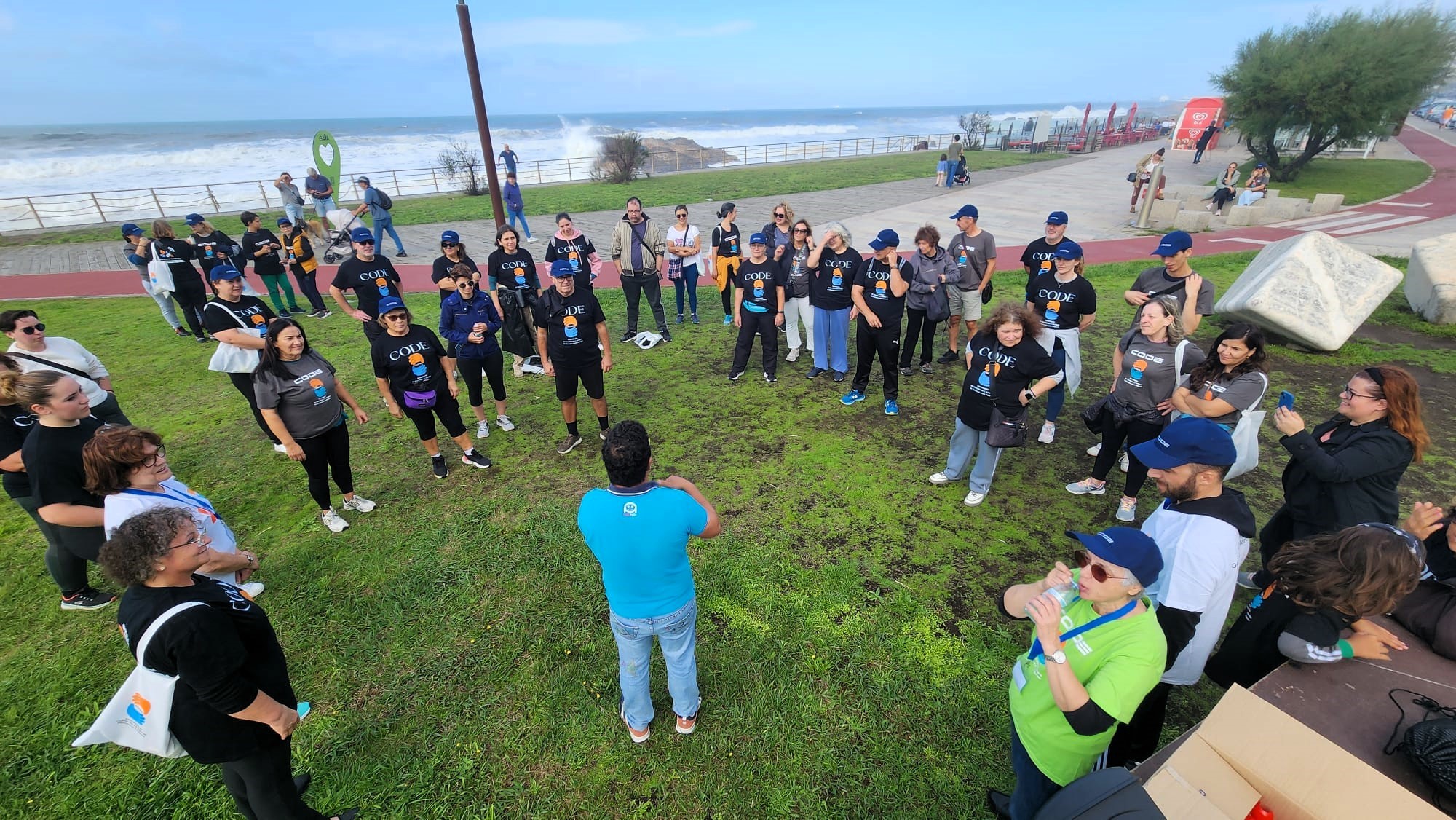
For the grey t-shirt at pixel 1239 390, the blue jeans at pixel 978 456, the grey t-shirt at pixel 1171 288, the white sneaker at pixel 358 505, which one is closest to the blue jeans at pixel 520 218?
the white sneaker at pixel 358 505

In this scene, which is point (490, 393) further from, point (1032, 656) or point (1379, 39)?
point (1379, 39)

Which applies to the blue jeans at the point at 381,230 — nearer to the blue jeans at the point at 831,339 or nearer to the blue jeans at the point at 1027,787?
the blue jeans at the point at 831,339

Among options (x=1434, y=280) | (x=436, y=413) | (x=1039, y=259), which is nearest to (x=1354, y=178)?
(x=1434, y=280)

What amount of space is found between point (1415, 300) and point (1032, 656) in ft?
38.9

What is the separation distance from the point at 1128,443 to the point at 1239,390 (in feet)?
3.29

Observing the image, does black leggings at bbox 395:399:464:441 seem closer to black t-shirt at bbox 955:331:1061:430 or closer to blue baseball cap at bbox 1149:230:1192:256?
black t-shirt at bbox 955:331:1061:430

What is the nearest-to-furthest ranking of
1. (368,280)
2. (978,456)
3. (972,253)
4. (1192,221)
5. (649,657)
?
(649,657), (978,456), (368,280), (972,253), (1192,221)

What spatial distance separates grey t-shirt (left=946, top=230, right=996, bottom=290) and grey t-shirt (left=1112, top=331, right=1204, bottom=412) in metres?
2.86

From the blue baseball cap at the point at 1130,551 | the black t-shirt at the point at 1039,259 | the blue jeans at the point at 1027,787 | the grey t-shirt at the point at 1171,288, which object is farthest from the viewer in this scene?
the black t-shirt at the point at 1039,259

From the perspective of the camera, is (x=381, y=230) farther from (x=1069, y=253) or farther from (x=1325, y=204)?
(x=1325, y=204)

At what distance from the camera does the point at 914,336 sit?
24.5ft

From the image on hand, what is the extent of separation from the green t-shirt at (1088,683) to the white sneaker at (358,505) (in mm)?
5484

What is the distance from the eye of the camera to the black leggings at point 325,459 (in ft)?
16.0

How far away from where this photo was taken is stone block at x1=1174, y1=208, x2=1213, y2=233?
1490 cm
